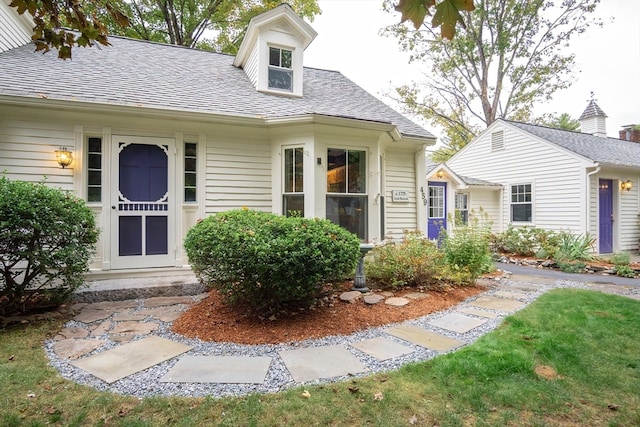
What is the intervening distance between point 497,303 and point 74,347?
4.90 meters

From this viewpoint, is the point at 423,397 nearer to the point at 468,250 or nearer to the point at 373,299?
the point at 373,299

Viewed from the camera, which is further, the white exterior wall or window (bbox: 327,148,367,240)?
the white exterior wall

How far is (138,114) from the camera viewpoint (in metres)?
5.10

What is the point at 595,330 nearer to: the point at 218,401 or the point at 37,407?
the point at 218,401

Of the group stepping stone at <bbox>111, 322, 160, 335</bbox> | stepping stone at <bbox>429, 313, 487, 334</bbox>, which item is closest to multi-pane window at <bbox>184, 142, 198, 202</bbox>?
stepping stone at <bbox>111, 322, 160, 335</bbox>

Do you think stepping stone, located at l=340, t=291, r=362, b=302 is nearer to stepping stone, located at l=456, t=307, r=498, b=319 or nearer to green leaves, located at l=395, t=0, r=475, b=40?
stepping stone, located at l=456, t=307, r=498, b=319

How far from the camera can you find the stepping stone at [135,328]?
3.41m

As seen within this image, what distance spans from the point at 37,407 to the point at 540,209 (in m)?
12.4

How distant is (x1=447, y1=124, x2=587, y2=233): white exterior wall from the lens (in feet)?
31.4

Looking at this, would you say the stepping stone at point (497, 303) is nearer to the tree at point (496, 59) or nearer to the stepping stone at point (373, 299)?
the stepping stone at point (373, 299)

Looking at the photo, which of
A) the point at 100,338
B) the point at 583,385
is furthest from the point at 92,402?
the point at 583,385

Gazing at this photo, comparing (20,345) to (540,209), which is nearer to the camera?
(20,345)

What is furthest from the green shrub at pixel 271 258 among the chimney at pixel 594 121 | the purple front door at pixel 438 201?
the chimney at pixel 594 121

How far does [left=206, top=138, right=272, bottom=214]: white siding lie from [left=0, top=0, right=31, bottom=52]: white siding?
4140 millimetres
